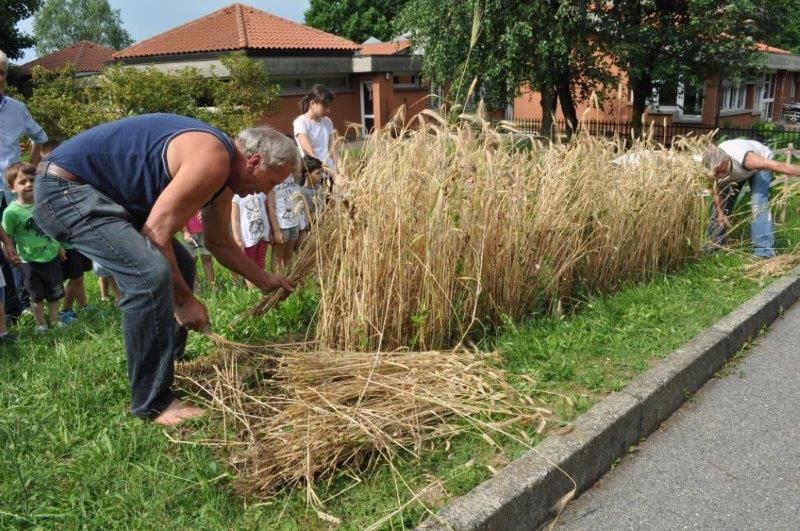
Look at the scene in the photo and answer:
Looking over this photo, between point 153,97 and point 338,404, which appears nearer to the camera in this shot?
point 338,404

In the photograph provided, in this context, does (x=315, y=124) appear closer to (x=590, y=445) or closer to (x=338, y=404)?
(x=338, y=404)

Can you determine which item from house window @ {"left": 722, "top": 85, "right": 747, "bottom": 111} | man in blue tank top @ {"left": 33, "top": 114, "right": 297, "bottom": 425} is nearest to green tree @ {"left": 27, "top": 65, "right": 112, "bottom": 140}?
man in blue tank top @ {"left": 33, "top": 114, "right": 297, "bottom": 425}

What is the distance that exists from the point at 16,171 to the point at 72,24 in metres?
78.8

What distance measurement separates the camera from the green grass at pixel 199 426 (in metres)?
2.35

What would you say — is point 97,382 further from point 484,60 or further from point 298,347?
point 484,60

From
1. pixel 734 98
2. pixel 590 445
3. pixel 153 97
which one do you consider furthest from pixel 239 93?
pixel 734 98

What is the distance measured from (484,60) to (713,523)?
16.0 meters

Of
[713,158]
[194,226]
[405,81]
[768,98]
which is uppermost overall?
[405,81]

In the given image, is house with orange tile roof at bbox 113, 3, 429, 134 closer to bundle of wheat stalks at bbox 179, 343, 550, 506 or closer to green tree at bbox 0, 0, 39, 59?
green tree at bbox 0, 0, 39, 59

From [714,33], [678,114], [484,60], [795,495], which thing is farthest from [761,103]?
[795,495]

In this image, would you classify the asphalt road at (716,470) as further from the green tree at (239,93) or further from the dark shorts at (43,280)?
the green tree at (239,93)

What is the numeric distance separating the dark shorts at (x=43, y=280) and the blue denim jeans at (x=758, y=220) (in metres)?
5.86

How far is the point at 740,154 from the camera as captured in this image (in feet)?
21.1

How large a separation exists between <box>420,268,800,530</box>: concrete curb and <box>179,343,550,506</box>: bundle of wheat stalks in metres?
0.23
